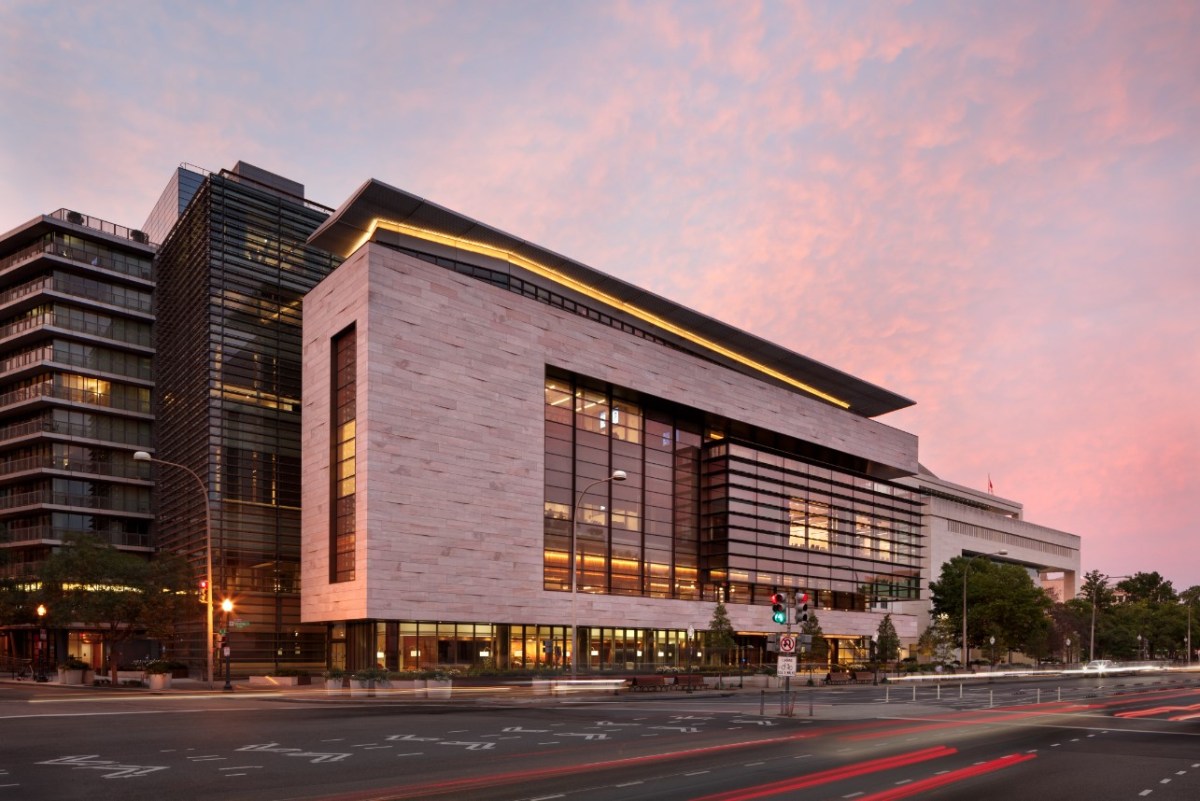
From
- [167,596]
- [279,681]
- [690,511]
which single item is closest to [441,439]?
[279,681]

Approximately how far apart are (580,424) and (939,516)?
211 feet

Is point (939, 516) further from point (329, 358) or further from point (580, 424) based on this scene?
point (329, 358)

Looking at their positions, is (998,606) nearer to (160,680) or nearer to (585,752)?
(160,680)

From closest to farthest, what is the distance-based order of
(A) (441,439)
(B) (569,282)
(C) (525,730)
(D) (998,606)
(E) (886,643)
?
(C) (525,730)
(A) (441,439)
(B) (569,282)
(E) (886,643)
(D) (998,606)

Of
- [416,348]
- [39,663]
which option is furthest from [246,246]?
[39,663]

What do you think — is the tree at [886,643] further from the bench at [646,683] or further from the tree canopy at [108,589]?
the tree canopy at [108,589]

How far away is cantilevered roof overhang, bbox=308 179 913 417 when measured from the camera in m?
62.1

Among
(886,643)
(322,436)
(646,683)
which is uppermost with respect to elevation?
(322,436)

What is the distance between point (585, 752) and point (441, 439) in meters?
36.3

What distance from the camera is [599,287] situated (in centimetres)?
7475

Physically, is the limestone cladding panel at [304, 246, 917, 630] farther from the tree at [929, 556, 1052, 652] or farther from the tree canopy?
the tree at [929, 556, 1052, 652]

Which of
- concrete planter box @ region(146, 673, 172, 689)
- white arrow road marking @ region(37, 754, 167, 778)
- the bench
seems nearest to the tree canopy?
concrete planter box @ region(146, 673, 172, 689)

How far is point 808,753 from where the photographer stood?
22000 millimetres

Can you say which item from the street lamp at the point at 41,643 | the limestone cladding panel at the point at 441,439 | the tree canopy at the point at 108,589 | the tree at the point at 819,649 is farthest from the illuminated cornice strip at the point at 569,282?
the street lamp at the point at 41,643
